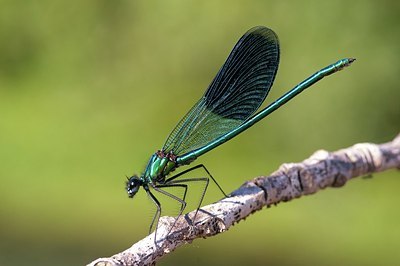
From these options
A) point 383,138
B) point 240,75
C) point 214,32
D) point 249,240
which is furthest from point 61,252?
point 240,75

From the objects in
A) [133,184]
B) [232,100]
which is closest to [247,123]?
[232,100]

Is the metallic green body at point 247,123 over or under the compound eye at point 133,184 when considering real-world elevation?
over

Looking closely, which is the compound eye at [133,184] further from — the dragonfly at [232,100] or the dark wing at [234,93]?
the dark wing at [234,93]

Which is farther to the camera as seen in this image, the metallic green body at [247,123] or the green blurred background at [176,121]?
the green blurred background at [176,121]

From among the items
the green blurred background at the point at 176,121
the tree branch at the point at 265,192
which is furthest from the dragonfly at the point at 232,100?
the green blurred background at the point at 176,121

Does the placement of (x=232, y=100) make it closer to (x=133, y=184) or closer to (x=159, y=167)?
(x=159, y=167)

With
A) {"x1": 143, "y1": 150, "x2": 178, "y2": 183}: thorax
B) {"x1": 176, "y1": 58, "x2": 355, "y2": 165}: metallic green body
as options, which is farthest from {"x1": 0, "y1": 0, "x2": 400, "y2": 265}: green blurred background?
{"x1": 143, "y1": 150, "x2": 178, "y2": 183}: thorax

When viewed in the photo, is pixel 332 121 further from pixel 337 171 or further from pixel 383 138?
pixel 337 171
